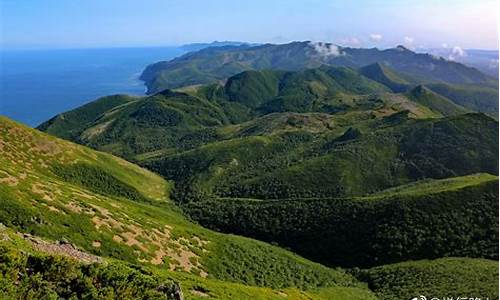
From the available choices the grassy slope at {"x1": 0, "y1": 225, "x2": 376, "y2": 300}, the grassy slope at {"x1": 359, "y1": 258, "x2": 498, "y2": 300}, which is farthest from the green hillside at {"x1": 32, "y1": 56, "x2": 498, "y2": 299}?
the grassy slope at {"x1": 0, "y1": 225, "x2": 376, "y2": 300}

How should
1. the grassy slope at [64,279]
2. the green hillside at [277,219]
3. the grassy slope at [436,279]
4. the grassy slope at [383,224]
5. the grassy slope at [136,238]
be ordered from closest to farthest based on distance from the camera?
1. the grassy slope at [64,279]
2. the grassy slope at [136,238]
3. the green hillside at [277,219]
4. the grassy slope at [436,279]
5. the grassy slope at [383,224]

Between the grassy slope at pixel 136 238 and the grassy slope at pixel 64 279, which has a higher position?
the grassy slope at pixel 64 279

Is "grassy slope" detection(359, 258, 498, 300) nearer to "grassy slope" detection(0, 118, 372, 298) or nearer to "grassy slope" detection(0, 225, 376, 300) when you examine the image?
"grassy slope" detection(0, 118, 372, 298)

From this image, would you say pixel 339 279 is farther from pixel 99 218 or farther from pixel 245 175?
pixel 245 175

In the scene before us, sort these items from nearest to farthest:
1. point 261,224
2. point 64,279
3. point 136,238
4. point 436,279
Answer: point 64,279, point 136,238, point 436,279, point 261,224

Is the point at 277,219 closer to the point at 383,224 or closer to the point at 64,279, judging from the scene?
the point at 383,224

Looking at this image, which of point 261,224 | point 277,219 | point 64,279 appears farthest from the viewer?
point 277,219

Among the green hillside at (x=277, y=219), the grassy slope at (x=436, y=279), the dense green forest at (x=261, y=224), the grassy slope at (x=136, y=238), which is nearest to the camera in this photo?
the dense green forest at (x=261, y=224)

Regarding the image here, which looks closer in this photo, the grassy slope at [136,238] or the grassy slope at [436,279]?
the grassy slope at [136,238]

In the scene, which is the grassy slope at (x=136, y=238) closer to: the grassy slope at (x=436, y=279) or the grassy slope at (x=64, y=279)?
the grassy slope at (x=436, y=279)

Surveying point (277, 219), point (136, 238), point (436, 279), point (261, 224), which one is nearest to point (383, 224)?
point (277, 219)

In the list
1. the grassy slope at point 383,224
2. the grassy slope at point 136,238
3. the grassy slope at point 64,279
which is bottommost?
the grassy slope at point 383,224

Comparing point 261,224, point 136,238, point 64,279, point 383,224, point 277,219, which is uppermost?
point 64,279

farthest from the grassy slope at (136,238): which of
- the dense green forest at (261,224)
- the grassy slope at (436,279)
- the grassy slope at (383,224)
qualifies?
the grassy slope at (383,224)
